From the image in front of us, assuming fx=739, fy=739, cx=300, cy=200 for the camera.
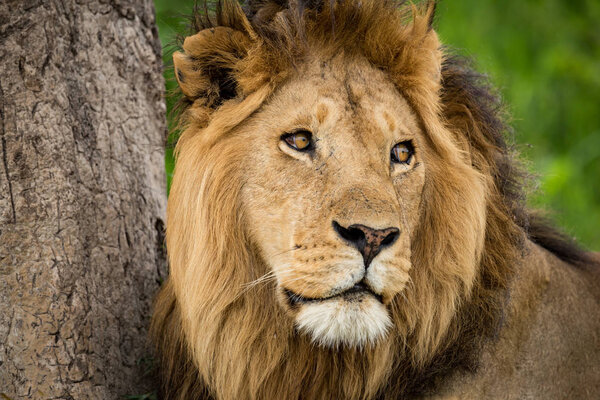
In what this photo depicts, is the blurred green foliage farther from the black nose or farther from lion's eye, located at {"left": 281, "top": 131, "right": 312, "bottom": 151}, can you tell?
the black nose

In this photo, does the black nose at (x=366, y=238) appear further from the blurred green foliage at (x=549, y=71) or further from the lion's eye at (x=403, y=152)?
the blurred green foliage at (x=549, y=71)

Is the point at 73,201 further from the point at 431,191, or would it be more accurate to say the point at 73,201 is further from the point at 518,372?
the point at 518,372

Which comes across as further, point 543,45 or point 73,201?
point 543,45

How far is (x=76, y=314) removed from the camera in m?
3.02

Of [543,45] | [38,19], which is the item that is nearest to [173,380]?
[38,19]

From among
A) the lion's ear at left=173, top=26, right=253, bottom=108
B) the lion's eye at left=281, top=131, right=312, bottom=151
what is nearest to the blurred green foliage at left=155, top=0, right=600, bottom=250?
the lion's ear at left=173, top=26, right=253, bottom=108

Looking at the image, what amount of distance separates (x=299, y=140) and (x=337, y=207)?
0.35 meters

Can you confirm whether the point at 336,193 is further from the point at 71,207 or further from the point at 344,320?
the point at 71,207

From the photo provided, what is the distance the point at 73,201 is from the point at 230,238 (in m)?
0.74

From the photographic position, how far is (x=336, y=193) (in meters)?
2.58

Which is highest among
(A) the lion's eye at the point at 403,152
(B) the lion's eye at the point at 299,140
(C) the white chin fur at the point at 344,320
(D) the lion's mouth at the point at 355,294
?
(B) the lion's eye at the point at 299,140

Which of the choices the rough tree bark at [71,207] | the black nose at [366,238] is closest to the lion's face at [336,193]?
the black nose at [366,238]

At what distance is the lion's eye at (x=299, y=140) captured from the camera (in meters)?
2.73

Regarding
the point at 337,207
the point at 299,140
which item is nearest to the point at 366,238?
the point at 337,207
